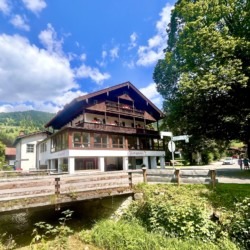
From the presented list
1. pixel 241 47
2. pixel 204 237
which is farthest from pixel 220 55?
pixel 204 237

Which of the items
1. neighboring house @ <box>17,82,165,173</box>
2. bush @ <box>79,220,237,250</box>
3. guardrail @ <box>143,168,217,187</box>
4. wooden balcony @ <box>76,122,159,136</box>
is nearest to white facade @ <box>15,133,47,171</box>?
neighboring house @ <box>17,82,165,173</box>

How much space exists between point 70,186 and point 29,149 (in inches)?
1314

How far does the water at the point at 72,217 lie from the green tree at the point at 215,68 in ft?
40.3

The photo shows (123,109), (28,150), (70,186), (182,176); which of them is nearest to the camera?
(70,186)

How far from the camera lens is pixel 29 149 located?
40.2 metres

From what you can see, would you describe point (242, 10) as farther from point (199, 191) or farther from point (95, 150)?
point (95, 150)

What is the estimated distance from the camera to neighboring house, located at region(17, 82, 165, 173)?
88.1 ft

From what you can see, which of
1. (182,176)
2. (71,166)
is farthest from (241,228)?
(71,166)

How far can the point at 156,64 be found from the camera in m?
26.7

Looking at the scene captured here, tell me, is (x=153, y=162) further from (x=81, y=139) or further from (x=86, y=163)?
(x=81, y=139)

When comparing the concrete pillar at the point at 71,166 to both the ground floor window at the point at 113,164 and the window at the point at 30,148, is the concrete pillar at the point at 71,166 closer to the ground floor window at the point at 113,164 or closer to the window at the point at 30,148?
the ground floor window at the point at 113,164

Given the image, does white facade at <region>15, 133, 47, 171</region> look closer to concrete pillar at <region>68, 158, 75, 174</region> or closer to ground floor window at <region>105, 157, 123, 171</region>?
ground floor window at <region>105, 157, 123, 171</region>

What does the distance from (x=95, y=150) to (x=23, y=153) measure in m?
19.4

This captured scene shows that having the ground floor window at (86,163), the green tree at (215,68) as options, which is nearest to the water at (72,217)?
the green tree at (215,68)
